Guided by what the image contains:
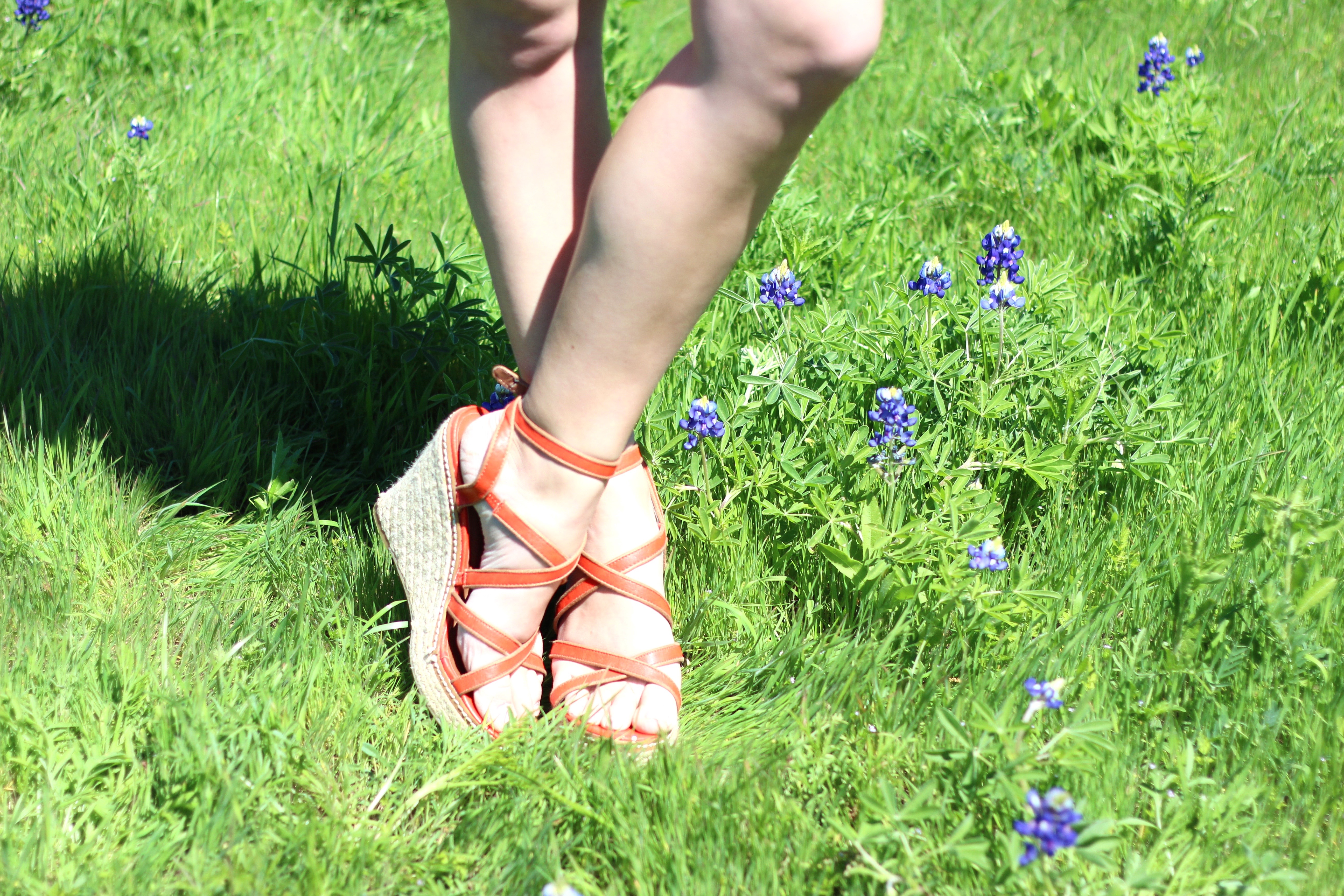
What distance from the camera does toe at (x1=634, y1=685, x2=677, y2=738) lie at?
1869 millimetres

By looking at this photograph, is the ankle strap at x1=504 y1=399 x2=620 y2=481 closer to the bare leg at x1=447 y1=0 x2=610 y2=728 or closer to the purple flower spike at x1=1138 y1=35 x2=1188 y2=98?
the bare leg at x1=447 y1=0 x2=610 y2=728

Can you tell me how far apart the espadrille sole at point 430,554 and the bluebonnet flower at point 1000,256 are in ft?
4.15

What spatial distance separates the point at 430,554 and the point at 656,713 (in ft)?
1.66

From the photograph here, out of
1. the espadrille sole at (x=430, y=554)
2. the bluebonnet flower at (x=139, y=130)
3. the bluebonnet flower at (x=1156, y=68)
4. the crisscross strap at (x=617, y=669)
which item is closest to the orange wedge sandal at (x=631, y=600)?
the crisscross strap at (x=617, y=669)

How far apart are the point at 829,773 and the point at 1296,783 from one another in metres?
0.75

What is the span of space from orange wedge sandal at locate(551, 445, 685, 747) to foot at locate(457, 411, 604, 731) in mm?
80

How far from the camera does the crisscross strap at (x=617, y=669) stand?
6.35ft

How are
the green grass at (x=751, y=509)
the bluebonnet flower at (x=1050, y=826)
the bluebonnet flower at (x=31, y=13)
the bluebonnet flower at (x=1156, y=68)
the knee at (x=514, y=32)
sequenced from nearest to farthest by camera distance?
1. the bluebonnet flower at (x=1050, y=826)
2. the green grass at (x=751, y=509)
3. the knee at (x=514, y=32)
4. the bluebonnet flower at (x=1156, y=68)
5. the bluebonnet flower at (x=31, y=13)

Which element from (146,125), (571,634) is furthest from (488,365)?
(146,125)

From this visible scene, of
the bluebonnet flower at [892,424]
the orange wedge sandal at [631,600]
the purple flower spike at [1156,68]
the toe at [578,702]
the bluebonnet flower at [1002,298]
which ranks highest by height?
the purple flower spike at [1156,68]

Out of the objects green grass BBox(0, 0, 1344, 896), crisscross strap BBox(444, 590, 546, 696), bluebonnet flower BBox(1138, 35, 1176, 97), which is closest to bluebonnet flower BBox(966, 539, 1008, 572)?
green grass BBox(0, 0, 1344, 896)

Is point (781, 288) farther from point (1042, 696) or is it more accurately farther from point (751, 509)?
point (1042, 696)

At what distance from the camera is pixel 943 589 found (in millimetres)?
1963

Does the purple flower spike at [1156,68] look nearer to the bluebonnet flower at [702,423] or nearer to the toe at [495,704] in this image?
the bluebonnet flower at [702,423]
